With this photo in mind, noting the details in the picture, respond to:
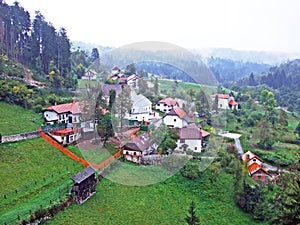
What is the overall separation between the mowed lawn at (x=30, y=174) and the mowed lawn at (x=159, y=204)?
935 mm

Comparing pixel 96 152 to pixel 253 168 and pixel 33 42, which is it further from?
pixel 33 42

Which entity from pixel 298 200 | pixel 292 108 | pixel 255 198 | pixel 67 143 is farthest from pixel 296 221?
pixel 292 108

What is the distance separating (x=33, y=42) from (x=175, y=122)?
17.0 m

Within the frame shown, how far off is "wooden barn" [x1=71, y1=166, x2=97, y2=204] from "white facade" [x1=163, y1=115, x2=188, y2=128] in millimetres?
2874

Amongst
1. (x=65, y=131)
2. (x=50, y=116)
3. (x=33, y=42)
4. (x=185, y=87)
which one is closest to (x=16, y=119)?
(x=50, y=116)

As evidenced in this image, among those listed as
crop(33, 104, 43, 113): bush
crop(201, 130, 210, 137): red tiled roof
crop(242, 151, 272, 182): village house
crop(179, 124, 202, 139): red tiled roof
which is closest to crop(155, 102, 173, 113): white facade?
crop(179, 124, 202, 139): red tiled roof

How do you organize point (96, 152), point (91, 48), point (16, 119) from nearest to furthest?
point (96, 152)
point (16, 119)
point (91, 48)

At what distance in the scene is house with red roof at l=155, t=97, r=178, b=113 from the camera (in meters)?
10.3

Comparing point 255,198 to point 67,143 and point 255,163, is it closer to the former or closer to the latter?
point 255,163

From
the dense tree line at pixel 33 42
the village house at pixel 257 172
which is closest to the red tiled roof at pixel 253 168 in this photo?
the village house at pixel 257 172

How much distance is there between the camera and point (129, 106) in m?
10.1

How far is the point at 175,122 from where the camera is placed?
9.77m

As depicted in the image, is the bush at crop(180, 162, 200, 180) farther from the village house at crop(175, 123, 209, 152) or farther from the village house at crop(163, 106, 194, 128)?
the village house at crop(163, 106, 194, 128)

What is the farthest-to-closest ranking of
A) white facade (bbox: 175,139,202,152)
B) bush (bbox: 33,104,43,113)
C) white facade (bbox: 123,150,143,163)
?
bush (bbox: 33,104,43,113) < white facade (bbox: 123,150,143,163) < white facade (bbox: 175,139,202,152)
